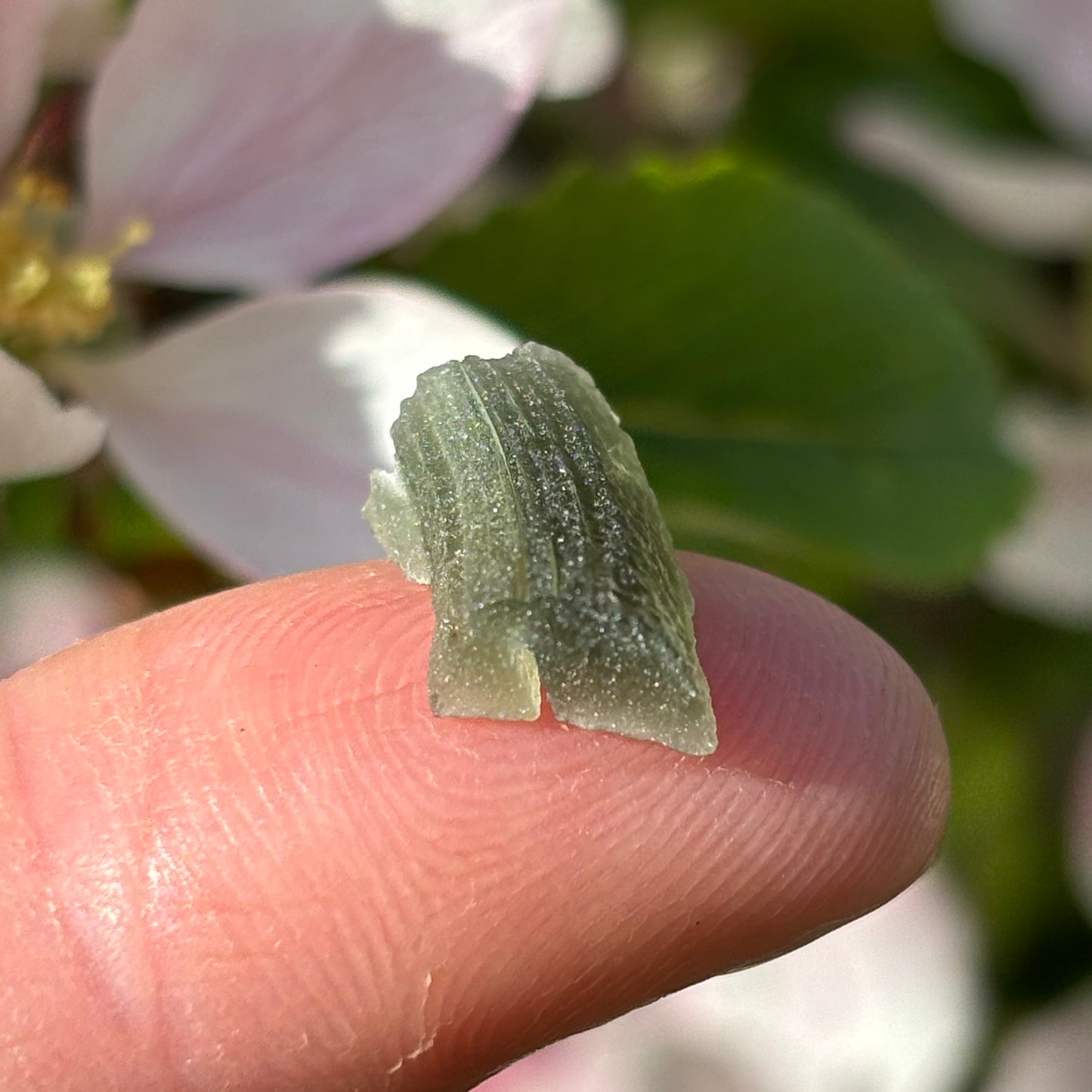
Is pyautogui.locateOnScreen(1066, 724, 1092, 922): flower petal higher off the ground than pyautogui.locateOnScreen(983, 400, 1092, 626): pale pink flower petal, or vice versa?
pyautogui.locateOnScreen(983, 400, 1092, 626): pale pink flower petal

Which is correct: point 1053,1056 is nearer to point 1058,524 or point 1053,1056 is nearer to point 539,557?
point 1058,524

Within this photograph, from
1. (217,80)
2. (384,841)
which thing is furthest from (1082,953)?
(217,80)

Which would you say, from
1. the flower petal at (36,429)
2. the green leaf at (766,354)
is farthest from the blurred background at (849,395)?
the flower petal at (36,429)

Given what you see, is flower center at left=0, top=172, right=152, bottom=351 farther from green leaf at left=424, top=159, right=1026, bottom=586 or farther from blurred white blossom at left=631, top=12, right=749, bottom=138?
blurred white blossom at left=631, top=12, right=749, bottom=138

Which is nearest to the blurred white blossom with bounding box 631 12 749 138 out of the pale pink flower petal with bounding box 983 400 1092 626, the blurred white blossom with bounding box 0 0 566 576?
the pale pink flower petal with bounding box 983 400 1092 626

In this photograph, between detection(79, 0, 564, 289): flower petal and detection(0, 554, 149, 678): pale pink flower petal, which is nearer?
detection(79, 0, 564, 289): flower petal

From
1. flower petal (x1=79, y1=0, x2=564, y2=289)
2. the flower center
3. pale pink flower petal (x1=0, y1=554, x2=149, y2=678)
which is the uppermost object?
flower petal (x1=79, y1=0, x2=564, y2=289)
